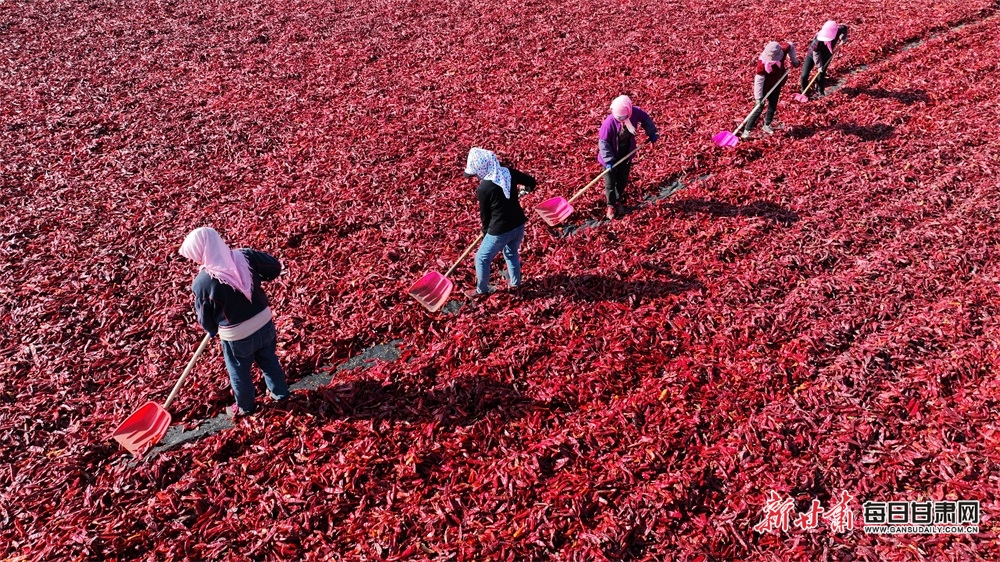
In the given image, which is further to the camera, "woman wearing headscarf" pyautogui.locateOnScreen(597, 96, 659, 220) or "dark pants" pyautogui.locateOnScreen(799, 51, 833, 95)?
"dark pants" pyautogui.locateOnScreen(799, 51, 833, 95)

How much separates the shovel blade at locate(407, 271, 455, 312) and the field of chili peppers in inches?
9.1

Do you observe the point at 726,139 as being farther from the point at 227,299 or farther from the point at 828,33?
the point at 227,299

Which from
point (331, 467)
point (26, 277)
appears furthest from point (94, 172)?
point (331, 467)

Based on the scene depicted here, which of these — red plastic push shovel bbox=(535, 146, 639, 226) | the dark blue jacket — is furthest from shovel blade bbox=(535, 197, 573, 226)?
the dark blue jacket

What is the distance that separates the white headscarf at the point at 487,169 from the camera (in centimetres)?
568

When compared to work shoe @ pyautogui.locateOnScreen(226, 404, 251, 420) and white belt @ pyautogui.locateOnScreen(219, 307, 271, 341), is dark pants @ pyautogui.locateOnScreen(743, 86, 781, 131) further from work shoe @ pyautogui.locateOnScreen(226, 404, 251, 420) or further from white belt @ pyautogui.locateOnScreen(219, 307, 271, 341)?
work shoe @ pyautogui.locateOnScreen(226, 404, 251, 420)

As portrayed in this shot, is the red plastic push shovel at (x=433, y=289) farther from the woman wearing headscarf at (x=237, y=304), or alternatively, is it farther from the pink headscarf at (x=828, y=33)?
the pink headscarf at (x=828, y=33)

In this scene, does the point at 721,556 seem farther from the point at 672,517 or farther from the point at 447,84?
the point at 447,84

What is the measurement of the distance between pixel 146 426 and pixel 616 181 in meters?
6.51

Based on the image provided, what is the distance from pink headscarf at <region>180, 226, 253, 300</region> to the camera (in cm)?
411

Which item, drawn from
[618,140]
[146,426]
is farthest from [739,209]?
[146,426]

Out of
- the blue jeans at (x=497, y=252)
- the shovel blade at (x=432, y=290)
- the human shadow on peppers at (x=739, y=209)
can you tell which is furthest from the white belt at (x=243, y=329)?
the human shadow on peppers at (x=739, y=209)

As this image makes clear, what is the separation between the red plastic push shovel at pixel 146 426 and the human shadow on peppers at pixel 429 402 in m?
1.23

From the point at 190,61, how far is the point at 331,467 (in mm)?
13711
